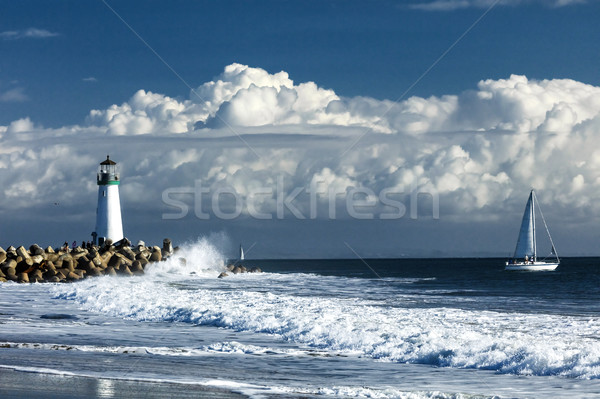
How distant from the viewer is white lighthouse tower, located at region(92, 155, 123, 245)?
58.1m

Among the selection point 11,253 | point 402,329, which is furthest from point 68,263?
point 402,329

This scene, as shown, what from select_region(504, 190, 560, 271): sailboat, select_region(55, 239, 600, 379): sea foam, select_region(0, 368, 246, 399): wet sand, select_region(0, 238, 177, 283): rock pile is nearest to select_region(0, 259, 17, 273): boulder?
select_region(0, 238, 177, 283): rock pile

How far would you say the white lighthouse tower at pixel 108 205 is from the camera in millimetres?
58125

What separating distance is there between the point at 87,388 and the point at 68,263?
4065 centimetres

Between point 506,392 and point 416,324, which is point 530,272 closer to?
point 416,324

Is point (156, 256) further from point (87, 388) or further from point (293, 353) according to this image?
point (87, 388)

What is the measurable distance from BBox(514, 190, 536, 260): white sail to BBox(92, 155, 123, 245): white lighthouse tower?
45644mm

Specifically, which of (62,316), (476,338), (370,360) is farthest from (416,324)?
(62,316)

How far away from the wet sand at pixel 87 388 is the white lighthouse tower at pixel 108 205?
158ft

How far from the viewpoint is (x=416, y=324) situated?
18.5 metres

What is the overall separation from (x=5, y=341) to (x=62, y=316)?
697cm

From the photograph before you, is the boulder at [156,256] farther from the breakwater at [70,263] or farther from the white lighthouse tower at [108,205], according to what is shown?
the white lighthouse tower at [108,205]

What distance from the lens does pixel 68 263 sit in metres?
48.8

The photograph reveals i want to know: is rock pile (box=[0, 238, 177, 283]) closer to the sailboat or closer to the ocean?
the ocean
